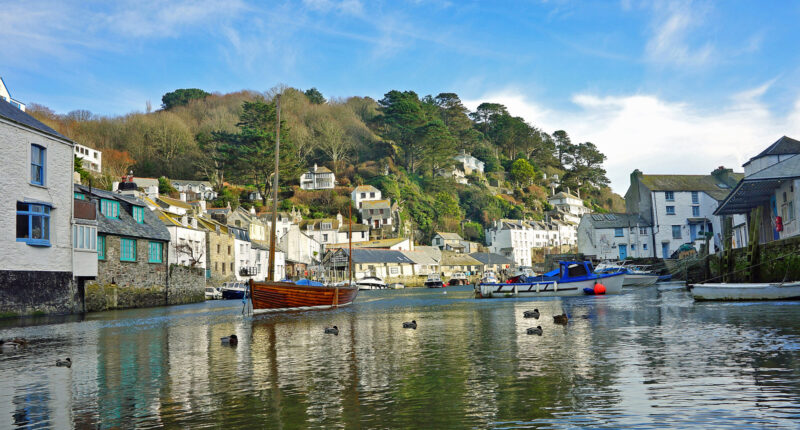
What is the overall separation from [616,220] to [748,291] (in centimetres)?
5067

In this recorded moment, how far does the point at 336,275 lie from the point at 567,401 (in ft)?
273

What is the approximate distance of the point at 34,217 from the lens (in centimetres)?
3078

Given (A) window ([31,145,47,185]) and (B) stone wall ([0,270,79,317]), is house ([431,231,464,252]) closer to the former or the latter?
(B) stone wall ([0,270,79,317])

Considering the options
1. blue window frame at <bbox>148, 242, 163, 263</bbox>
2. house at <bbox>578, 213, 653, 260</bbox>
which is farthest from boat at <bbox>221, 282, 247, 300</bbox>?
house at <bbox>578, 213, 653, 260</bbox>

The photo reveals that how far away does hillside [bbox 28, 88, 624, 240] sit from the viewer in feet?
362

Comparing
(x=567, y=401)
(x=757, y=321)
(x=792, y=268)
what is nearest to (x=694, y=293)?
(x=792, y=268)

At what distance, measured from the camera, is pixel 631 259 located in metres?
72.5

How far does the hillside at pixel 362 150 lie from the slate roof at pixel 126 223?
4854 cm

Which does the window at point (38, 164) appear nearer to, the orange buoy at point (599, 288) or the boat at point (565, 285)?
the boat at point (565, 285)

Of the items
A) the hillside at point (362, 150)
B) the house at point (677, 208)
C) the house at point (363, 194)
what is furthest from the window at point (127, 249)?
the house at point (363, 194)

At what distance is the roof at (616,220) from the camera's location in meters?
75.5

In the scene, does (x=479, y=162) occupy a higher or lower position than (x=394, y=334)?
higher

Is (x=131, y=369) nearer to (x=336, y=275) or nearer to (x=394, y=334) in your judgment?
(x=394, y=334)

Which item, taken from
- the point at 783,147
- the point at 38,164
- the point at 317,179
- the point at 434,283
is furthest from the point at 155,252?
the point at 317,179
